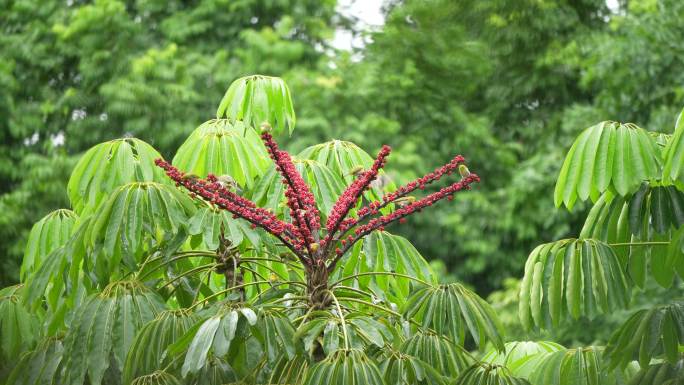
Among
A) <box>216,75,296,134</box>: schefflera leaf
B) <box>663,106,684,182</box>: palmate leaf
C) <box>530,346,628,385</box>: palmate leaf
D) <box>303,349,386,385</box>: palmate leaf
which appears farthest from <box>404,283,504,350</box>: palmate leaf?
<box>216,75,296,134</box>: schefflera leaf

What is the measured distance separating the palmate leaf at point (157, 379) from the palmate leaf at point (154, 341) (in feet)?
0.09

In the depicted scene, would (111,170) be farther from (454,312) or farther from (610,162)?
Result: (610,162)

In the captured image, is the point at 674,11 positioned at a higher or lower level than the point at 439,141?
higher

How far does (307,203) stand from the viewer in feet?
8.73

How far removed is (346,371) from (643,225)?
1.28 meters

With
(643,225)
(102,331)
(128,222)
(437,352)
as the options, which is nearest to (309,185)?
(128,222)

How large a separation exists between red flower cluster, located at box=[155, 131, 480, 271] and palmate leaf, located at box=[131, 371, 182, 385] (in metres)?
0.46

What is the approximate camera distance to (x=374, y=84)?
12922 millimetres

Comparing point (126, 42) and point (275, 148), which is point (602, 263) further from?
point (126, 42)

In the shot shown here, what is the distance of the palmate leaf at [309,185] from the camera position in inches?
123

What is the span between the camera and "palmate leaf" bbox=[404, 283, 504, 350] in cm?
281

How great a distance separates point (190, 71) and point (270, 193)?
964 cm

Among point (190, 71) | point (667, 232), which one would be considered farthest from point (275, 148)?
point (190, 71)

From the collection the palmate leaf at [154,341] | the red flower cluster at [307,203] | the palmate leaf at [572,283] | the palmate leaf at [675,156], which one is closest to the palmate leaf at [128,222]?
the palmate leaf at [154,341]
